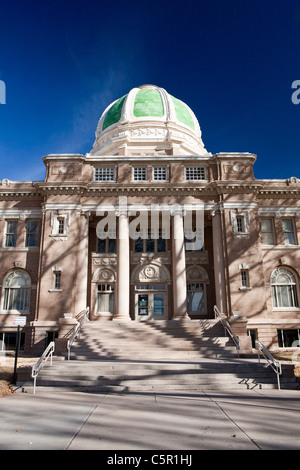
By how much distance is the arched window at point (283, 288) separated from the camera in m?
25.3

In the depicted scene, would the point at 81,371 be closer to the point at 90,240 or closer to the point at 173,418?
the point at 173,418

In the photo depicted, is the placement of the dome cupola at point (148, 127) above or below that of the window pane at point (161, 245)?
above

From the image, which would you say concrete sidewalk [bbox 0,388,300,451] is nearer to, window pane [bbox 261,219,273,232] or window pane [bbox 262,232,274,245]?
window pane [bbox 262,232,274,245]

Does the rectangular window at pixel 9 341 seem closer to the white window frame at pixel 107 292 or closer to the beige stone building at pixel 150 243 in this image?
the beige stone building at pixel 150 243

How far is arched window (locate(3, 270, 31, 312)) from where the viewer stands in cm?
2494

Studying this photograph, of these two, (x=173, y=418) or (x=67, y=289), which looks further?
(x=67, y=289)

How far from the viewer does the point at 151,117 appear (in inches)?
1382

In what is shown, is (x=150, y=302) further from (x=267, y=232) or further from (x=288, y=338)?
(x=267, y=232)

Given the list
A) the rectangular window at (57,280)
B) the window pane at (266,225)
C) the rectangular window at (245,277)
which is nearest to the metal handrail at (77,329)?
the rectangular window at (57,280)

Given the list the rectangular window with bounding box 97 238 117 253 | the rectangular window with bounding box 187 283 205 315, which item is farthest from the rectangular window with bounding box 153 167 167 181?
the rectangular window with bounding box 187 283 205 315

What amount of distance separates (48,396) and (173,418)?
4874mm

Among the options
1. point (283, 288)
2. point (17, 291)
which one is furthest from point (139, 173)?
point (283, 288)

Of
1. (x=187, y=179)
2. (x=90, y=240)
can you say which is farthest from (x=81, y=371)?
(x=187, y=179)

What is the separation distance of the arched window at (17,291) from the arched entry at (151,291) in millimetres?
7910
